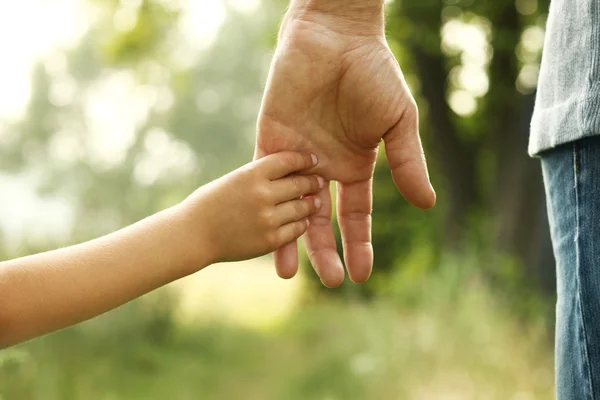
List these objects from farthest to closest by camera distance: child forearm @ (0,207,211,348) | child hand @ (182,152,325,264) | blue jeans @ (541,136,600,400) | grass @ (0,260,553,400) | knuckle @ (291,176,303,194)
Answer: grass @ (0,260,553,400) < knuckle @ (291,176,303,194) < child hand @ (182,152,325,264) < child forearm @ (0,207,211,348) < blue jeans @ (541,136,600,400)

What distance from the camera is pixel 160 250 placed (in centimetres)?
136

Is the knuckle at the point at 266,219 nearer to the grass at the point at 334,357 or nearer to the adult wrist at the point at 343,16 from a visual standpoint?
the adult wrist at the point at 343,16

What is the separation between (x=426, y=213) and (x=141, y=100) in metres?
3.96

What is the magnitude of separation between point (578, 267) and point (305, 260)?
676 cm

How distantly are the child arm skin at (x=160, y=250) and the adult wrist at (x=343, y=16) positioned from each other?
1.09 ft

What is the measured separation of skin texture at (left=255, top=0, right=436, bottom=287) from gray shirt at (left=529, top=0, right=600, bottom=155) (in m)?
0.40

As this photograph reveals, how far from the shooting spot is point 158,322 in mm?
5273

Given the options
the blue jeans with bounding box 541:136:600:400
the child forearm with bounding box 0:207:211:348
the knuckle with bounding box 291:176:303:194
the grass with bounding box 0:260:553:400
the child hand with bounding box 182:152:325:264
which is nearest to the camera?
the blue jeans with bounding box 541:136:600:400

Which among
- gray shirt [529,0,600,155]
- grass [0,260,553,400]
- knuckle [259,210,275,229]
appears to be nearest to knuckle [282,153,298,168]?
knuckle [259,210,275,229]

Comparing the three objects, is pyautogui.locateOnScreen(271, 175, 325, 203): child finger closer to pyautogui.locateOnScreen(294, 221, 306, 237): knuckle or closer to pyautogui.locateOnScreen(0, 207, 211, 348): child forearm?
pyautogui.locateOnScreen(294, 221, 306, 237): knuckle

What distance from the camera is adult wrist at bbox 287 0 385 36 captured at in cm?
151

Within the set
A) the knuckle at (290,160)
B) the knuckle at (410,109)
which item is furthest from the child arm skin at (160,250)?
the knuckle at (410,109)

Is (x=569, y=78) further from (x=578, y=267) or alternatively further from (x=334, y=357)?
(x=334, y=357)

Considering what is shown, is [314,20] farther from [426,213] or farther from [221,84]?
[221,84]
